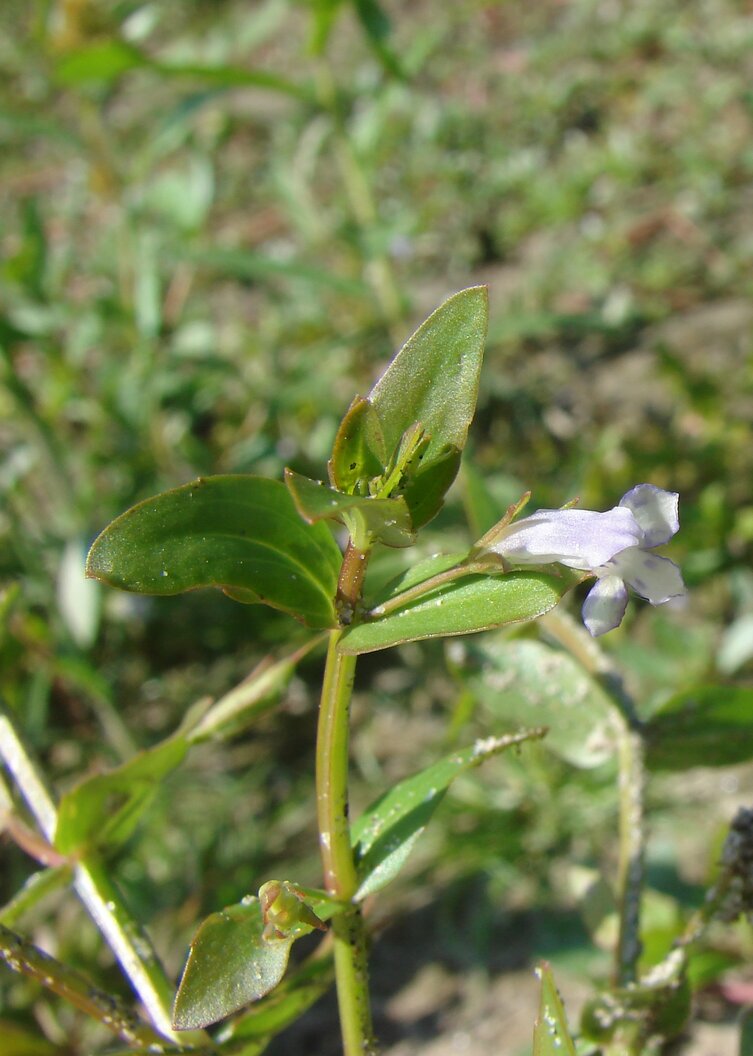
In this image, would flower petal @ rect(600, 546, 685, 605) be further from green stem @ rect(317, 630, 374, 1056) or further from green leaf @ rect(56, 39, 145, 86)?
green leaf @ rect(56, 39, 145, 86)

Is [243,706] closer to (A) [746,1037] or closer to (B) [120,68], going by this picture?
Answer: (A) [746,1037]

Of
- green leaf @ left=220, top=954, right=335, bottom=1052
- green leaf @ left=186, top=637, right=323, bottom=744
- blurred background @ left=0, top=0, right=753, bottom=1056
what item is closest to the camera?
green leaf @ left=220, top=954, right=335, bottom=1052

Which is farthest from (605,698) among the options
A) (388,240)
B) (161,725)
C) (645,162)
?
(645,162)

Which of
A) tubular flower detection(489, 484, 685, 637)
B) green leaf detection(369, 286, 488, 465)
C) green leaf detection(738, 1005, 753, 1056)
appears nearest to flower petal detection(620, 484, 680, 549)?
tubular flower detection(489, 484, 685, 637)

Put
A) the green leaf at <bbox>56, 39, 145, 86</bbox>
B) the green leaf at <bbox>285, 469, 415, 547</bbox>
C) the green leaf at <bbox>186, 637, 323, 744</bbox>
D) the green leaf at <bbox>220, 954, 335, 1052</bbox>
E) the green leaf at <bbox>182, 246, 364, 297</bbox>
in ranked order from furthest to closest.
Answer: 1. the green leaf at <bbox>182, 246, 364, 297</bbox>
2. the green leaf at <bbox>56, 39, 145, 86</bbox>
3. the green leaf at <bbox>186, 637, 323, 744</bbox>
4. the green leaf at <bbox>220, 954, 335, 1052</bbox>
5. the green leaf at <bbox>285, 469, 415, 547</bbox>

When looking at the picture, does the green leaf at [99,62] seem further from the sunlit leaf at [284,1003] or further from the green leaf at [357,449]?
the sunlit leaf at [284,1003]

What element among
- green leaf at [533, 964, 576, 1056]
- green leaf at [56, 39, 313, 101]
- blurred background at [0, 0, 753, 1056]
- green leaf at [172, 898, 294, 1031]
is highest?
green leaf at [56, 39, 313, 101]

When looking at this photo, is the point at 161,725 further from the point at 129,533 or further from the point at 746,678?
the point at 129,533
